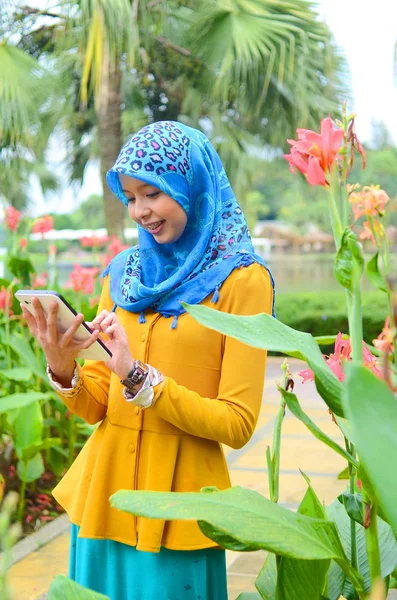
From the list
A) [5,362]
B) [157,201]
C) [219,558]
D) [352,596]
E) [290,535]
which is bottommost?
[5,362]

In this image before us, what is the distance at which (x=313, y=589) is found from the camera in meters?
1.09

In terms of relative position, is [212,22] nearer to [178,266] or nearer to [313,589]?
[178,266]

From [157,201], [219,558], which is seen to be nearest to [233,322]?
[157,201]

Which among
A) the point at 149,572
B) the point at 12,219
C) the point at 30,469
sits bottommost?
the point at 30,469

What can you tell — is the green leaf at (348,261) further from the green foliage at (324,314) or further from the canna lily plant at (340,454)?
the green foliage at (324,314)

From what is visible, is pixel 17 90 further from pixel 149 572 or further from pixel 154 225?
pixel 149 572

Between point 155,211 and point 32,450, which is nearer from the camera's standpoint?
point 155,211

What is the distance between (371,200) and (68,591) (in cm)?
105

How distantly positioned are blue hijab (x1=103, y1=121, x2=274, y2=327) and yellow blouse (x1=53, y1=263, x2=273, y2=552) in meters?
0.03

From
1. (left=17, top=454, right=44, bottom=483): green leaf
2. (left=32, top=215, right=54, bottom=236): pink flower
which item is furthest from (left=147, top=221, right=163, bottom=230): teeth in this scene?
(left=32, top=215, right=54, bottom=236): pink flower

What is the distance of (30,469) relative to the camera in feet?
10.9

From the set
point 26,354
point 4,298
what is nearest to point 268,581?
point 26,354

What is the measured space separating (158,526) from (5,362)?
8.93ft

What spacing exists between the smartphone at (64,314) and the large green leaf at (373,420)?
31.0 inches
